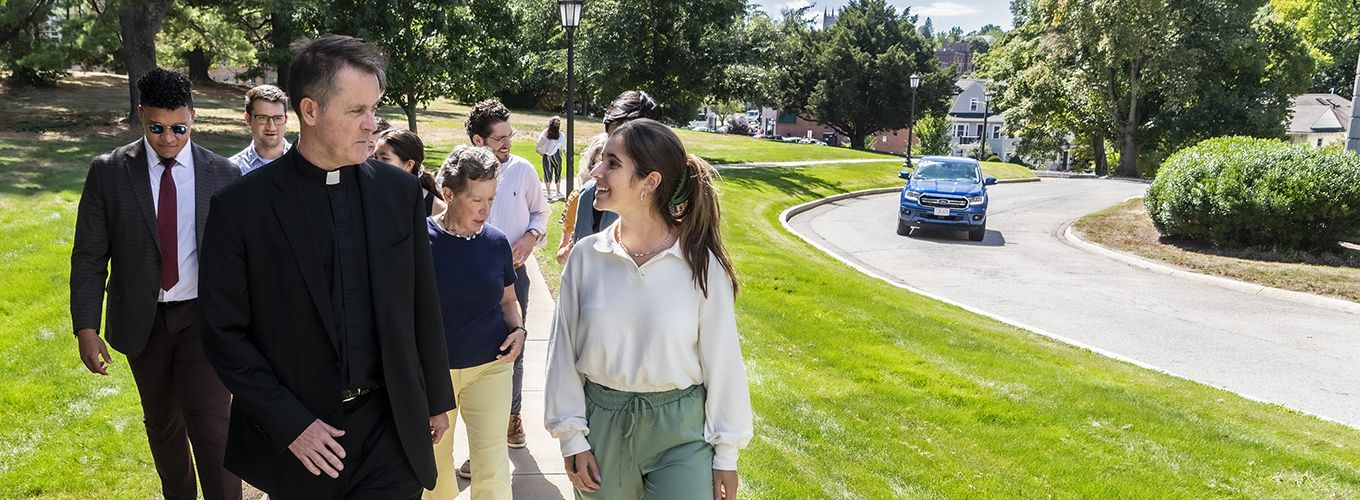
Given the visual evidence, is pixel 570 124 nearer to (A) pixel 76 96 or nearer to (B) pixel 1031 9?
(A) pixel 76 96

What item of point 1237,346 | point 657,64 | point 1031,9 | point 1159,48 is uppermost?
point 1031,9

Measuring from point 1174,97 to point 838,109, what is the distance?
2111cm

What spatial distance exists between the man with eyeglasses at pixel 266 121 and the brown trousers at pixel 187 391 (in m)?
1.23

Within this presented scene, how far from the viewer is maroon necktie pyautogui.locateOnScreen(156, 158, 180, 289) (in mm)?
3559

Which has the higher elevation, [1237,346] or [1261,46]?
[1261,46]

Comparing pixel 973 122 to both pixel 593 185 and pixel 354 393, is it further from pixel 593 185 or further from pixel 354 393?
pixel 354 393

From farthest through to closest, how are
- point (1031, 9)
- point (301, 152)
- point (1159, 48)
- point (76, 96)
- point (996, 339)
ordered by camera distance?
1. point (1031, 9)
2. point (1159, 48)
3. point (76, 96)
4. point (996, 339)
5. point (301, 152)

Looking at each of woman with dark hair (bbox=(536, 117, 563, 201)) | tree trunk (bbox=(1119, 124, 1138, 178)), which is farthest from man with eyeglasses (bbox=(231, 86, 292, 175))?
tree trunk (bbox=(1119, 124, 1138, 178))

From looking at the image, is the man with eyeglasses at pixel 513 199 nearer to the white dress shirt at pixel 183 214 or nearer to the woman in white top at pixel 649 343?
the white dress shirt at pixel 183 214

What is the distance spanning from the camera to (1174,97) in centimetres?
4206

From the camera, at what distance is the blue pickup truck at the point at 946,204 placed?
19.4 meters

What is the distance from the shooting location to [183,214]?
143 inches

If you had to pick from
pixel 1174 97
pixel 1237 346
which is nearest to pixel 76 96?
pixel 1237 346

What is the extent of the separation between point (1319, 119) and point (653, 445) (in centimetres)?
8868
